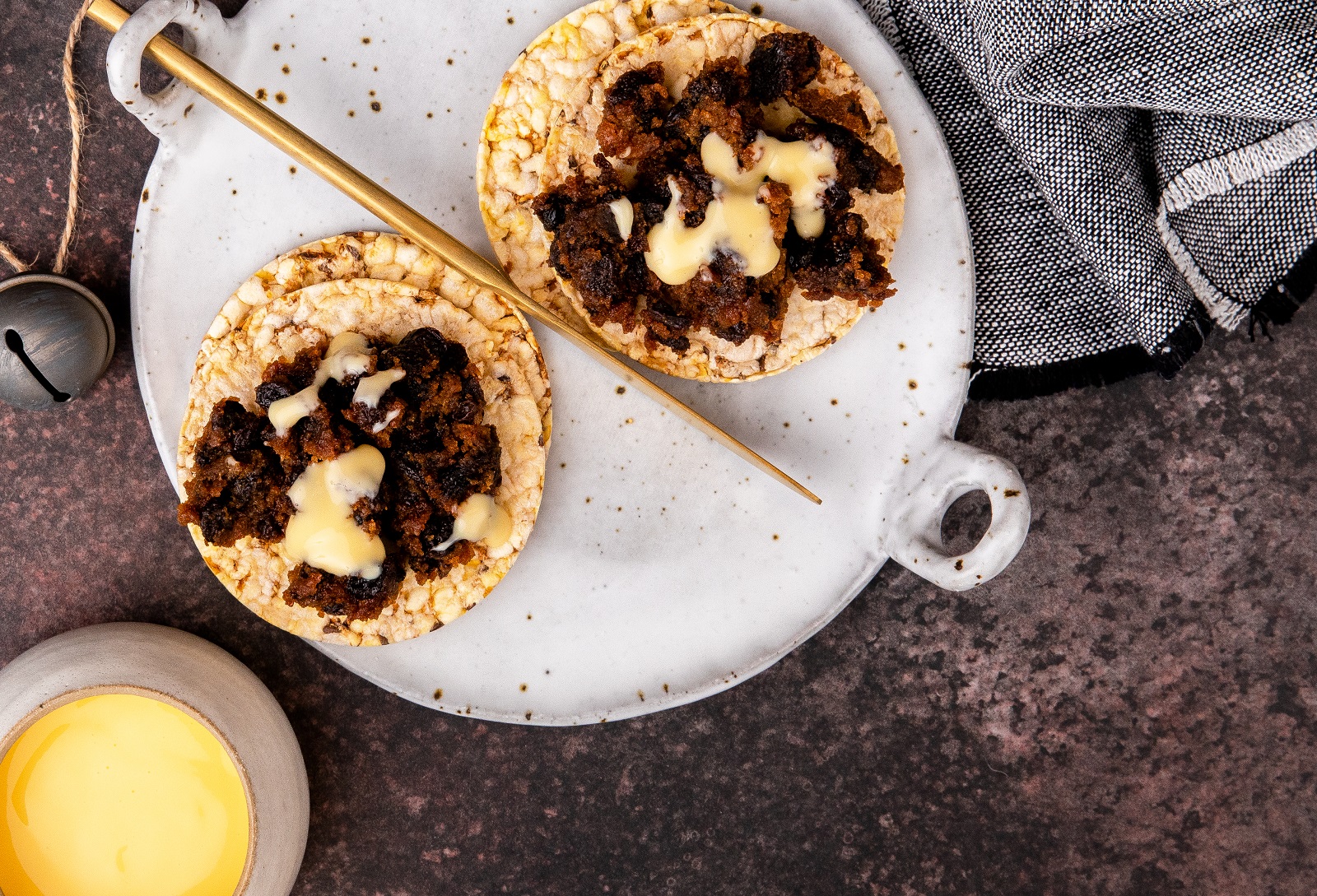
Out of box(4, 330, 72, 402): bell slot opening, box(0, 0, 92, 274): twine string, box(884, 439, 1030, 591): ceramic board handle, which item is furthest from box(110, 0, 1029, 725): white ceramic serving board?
box(0, 0, 92, 274): twine string

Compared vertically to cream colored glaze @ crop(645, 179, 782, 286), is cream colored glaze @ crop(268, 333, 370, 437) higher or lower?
lower

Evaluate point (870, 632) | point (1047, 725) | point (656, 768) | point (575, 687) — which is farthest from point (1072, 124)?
point (656, 768)

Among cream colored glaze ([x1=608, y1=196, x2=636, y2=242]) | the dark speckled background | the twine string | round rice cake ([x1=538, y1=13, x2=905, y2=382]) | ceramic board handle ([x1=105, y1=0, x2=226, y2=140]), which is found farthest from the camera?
the dark speckled background

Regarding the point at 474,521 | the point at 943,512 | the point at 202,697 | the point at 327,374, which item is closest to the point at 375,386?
the point at 327,374

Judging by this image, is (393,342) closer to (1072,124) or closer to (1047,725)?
(1072,124)

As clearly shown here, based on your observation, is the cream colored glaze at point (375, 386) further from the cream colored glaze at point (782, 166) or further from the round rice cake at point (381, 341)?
the cream colored glaze at point (782, 166)

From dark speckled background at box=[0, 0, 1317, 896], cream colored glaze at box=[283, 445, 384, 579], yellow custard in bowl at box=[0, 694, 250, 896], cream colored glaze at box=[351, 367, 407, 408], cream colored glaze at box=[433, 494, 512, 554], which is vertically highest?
cream colored glaze at box=[351, 367, 407, 408]

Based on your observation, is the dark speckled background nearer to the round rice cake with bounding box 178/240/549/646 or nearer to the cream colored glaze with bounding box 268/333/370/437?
the round rice cake with bounding box 178/240/549/646
